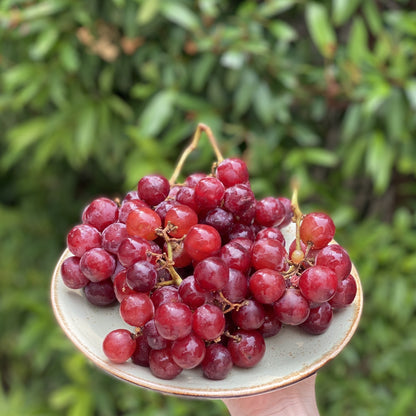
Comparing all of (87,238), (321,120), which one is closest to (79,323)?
(87,238)

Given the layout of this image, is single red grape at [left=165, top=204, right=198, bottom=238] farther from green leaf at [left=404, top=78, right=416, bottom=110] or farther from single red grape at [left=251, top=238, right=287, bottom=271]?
green leaf at [left=404, top=78, right=416, bottom=110]

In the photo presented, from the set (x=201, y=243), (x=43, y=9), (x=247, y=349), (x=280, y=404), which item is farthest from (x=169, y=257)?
(x=43, y=9)

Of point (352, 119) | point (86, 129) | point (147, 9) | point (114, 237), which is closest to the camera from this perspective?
point (114, 237)

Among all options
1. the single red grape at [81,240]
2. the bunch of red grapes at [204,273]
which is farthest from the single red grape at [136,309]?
the single red grape at [81,240]

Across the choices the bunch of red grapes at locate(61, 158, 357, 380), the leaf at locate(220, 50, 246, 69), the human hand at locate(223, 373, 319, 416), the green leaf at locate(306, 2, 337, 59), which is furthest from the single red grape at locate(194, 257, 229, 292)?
the green leaf at locate(306, 2, 337, 59)

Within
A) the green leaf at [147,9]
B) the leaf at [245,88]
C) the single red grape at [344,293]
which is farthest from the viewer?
the leaf at [245,88]

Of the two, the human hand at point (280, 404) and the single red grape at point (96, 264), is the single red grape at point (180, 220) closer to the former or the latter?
the single red grape at point (96, 264)

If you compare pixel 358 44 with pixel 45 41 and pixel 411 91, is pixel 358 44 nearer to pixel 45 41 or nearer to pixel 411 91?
pixel 411 91
